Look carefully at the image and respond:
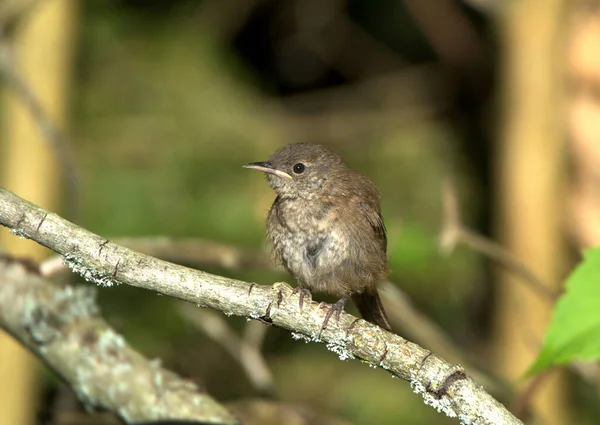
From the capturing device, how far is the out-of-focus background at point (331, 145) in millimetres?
4891

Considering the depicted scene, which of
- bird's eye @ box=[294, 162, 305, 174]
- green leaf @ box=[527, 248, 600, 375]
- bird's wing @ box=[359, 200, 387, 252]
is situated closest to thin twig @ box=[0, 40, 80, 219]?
bird's eye @ box=[294, 162, 305, 174]

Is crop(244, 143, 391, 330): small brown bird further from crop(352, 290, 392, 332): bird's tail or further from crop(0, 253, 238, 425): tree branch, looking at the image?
crop(0, 253, 238, 425): tree branch

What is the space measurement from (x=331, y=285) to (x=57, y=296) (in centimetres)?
107

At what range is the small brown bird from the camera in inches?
133

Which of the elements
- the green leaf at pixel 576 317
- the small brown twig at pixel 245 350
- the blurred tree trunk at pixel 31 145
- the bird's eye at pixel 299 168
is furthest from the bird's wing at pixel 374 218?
the blurred tree trunk at pixel 31 145

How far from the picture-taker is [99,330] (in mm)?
3062

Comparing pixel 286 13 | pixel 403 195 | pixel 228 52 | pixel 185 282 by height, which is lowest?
pixel 185 282

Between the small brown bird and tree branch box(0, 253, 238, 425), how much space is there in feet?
2.12

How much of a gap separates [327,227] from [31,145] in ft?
7.56

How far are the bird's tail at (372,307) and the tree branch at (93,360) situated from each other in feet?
2.85

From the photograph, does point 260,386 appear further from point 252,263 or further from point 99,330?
point 99,330

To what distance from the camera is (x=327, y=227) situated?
11.3 ft

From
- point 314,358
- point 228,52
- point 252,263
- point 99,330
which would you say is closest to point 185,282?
point 99,330

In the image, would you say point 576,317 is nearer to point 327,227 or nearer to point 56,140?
point 327,227
